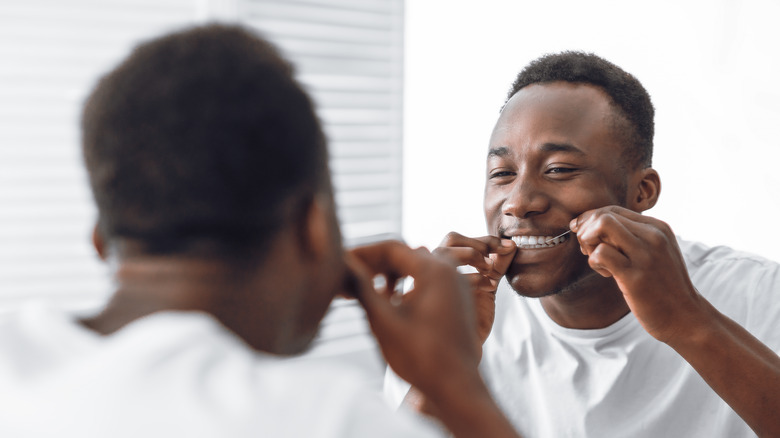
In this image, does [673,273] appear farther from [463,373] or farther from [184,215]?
[184,215]

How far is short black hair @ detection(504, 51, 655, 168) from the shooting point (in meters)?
1.38

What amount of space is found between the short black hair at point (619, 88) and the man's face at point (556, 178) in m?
0.03

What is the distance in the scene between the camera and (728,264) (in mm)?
1382

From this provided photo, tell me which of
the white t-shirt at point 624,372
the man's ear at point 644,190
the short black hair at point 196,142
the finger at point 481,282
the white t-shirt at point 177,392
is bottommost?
the white t-shirt at point 624,372

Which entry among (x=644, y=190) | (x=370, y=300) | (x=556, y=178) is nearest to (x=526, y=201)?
(x=556, y=178)

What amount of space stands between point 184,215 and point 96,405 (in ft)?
0.53

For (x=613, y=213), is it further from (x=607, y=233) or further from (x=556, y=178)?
(x=556, y=178)

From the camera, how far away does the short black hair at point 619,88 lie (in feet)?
4.53

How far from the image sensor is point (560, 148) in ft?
4.34

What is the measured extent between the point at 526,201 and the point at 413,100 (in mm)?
1473

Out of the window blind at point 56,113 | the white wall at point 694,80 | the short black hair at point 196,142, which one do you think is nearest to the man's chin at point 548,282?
the window blind at point 56,113

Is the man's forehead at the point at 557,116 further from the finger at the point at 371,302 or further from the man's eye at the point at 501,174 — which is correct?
the finger at the point at 371,302

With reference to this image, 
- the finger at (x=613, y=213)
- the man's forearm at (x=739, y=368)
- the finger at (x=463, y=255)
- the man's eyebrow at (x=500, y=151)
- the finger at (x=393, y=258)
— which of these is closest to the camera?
the finger at (x=393, y=258)

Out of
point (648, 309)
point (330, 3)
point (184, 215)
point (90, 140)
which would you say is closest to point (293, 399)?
point (184, 215)
